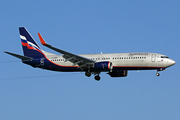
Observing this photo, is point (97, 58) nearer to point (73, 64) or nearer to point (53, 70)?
point (73, 64)

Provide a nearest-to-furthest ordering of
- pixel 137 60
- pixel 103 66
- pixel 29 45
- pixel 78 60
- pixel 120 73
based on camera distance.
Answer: pixel 103 66 < pixel 137 60 < pixel 78 60 < pixel 120 73 < pixel 29 45

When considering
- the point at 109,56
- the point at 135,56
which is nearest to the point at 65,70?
the point at 109,56

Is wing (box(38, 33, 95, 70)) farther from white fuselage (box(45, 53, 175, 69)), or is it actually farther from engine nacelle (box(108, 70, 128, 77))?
engine nacelle (box(108, 70, 128, 77))

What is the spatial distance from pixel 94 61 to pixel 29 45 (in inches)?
567

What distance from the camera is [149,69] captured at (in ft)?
186

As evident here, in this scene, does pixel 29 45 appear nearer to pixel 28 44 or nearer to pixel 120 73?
pixel 28 44

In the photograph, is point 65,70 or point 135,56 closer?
point 135,56

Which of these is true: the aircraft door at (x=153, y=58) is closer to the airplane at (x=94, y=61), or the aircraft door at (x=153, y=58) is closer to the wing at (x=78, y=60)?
the airplane at (x=94, y=61)

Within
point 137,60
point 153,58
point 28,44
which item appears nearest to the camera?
point 153,58

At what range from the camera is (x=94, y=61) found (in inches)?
2272

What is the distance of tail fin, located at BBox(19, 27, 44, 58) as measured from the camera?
63.6 m

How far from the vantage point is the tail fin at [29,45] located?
6364 centimetres

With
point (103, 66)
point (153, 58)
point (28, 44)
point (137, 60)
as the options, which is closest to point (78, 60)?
point (103, 66)

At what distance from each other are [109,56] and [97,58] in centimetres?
215
